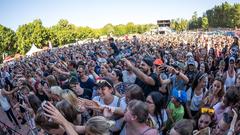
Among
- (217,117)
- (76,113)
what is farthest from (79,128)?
(217,117)

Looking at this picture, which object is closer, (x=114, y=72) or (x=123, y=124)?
(x=123, y=124)

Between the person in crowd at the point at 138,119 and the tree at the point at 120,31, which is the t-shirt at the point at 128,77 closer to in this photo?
the person in crowd at the point at 138,119

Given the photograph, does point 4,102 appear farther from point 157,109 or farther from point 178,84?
point 157,109

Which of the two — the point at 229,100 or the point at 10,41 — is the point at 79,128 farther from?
the point at 10,41

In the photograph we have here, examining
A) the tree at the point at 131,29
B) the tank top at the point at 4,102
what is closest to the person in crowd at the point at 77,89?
the tank top at the point at 4,102

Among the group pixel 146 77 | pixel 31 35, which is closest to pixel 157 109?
pixel 146 77

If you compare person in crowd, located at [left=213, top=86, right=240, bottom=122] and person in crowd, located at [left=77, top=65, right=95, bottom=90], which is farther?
person in crowd, located at [left=77, top=65, right=95, bottom=90]

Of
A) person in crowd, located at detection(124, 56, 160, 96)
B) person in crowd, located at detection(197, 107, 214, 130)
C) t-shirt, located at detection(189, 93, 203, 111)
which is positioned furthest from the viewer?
t-shirt, located at detection(189, 93, 203, 111)

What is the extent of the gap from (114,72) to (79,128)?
10.5ft

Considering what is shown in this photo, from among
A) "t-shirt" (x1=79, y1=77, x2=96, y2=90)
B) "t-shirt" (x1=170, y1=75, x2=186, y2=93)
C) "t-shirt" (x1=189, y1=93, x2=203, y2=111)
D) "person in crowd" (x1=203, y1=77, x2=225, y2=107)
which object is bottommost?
"t-shirt" (x1=189, y1=93, x2=203, y2=111)

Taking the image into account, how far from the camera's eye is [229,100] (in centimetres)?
430

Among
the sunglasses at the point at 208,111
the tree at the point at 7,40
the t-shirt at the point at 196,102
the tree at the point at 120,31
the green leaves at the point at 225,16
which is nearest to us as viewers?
the sunglasses at the point at 208,111

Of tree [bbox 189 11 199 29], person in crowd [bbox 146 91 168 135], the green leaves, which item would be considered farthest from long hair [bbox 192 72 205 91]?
tree [bbox 189 11 199 29]

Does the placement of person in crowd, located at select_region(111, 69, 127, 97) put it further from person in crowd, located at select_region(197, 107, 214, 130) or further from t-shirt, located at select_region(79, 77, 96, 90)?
person in crowd, located at select_region(197, 107, 214, 130)
